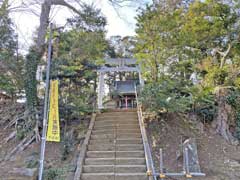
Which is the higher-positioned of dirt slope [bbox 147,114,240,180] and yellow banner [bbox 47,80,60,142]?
yellow banner [bbox 47,80,60,142]

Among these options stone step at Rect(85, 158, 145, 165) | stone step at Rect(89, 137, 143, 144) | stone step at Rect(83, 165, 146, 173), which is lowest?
stone step at Rect(83, 165, 146, 173)

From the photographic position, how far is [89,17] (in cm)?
1015

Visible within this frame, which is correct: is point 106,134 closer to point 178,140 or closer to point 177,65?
point 178,140

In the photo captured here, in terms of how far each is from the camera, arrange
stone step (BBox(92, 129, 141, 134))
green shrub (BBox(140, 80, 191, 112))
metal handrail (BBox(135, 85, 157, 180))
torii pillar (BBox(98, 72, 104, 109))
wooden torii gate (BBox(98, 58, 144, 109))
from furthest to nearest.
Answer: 1. wooden torii gate (BBox(98, 58, 144, 109))
2. torii pillar (BBox(98, 72, 104, 109))
3. green shrub (BBox(140, 80, 191, 112))
4. stone step (BBox(92, 129, 141, 134))
5. metal handrail (BBox(135, 85, 157, 180))

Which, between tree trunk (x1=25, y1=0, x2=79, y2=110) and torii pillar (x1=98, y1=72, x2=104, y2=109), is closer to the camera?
tree trunk (x1=25, y1=0, x2=79, y2=110)

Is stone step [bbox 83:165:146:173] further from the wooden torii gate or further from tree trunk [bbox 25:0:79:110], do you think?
the wooden torii gate

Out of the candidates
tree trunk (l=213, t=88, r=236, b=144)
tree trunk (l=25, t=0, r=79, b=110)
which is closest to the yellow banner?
tree trunk (l=25, t=0, r=79, b=110)

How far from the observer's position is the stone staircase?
21.6 ft

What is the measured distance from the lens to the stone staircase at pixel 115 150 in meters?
6.59

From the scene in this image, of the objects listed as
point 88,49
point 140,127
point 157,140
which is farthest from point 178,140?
point 88,49

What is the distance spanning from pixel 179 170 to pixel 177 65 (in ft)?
22.7

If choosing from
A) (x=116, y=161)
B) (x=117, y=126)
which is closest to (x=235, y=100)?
(x=117, y=126)

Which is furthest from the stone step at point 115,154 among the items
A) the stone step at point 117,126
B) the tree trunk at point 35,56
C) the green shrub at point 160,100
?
the tree trunk at point 35,56

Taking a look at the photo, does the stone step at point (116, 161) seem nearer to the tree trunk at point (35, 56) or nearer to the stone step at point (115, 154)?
the stone step at point (115, 154)
